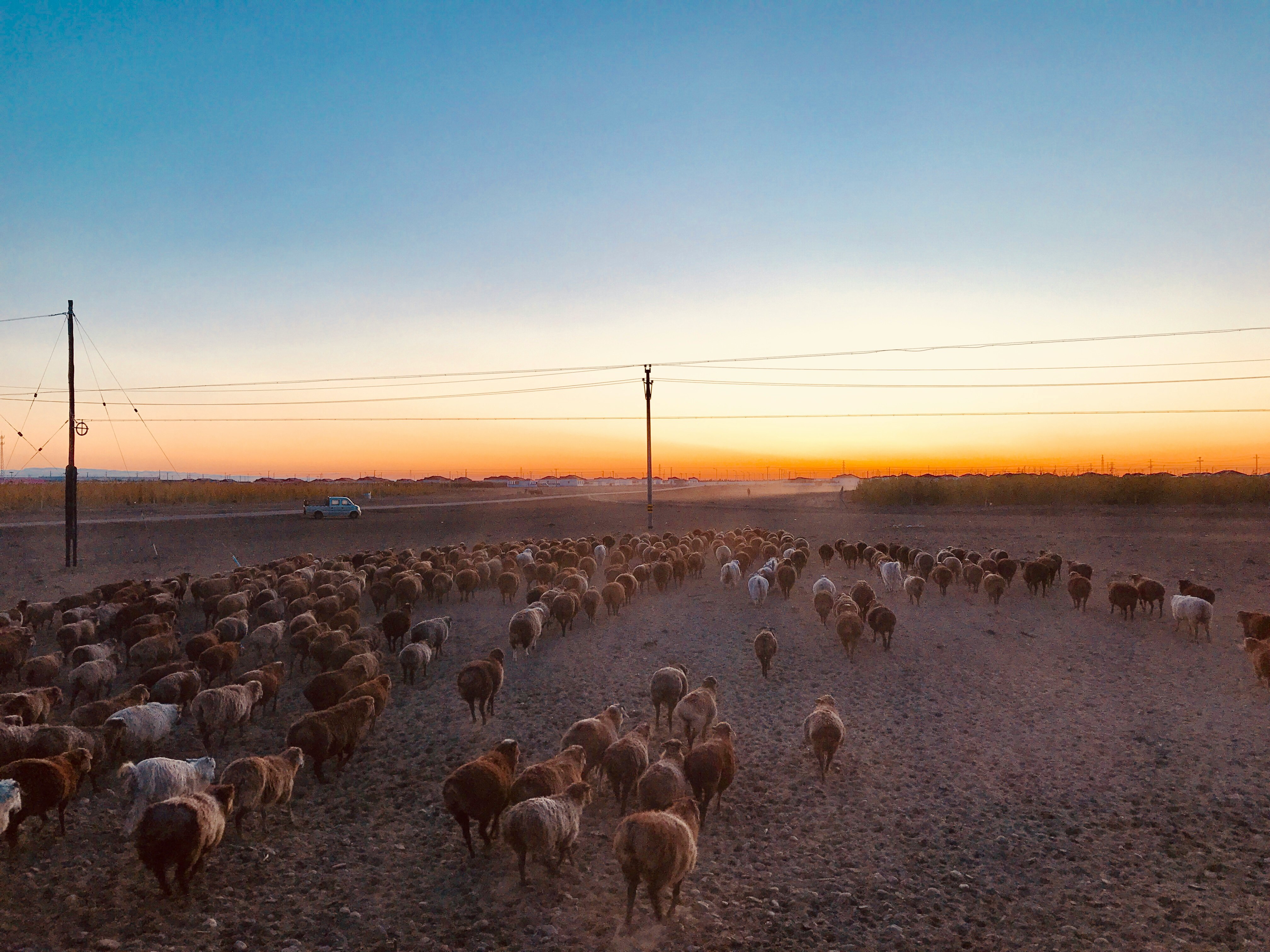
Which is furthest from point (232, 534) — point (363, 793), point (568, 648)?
point (363, 793)

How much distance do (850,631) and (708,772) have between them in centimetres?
728

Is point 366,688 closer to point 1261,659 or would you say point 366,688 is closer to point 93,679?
point 93,679

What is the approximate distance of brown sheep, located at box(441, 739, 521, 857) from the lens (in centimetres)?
677

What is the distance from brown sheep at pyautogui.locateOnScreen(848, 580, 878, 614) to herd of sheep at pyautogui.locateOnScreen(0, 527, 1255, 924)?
0.05 meters

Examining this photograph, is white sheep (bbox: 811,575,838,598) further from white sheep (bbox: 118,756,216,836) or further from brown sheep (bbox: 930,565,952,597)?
white sheep (bbox: 118,756,216,836)

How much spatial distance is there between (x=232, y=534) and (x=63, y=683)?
27648 mm

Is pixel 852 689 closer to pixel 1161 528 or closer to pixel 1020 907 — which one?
pixel 1020 907

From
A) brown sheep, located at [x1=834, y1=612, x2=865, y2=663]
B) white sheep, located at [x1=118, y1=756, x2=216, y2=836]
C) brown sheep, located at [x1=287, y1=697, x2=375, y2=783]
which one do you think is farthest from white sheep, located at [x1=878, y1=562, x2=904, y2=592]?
white sheep, located at [x1=118, y1=756, x2=216, y2=836]

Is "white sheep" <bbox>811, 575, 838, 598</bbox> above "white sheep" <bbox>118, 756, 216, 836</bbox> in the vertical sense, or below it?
above

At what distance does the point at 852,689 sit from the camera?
1207 cm

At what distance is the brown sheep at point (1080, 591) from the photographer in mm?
17625

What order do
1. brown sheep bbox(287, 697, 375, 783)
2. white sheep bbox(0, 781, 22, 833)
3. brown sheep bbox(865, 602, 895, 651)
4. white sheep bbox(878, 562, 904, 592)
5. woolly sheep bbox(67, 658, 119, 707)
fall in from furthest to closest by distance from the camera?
1. white sheep bbox(878, 562, 904, 592)
2. brown sheep bbox(865, 602, 895, 651)
3. woolly sheep bbox(67, 658, 119, 707)
4. brown sheep bbox(287, 697, 375, 783)
5. white sheep bbox(0, 781, 22, 833)

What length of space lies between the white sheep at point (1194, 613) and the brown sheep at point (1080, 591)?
2025 millimetres

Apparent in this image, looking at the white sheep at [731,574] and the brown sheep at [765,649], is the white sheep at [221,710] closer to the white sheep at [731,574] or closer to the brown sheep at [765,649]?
the brown sheep at [765,649]
